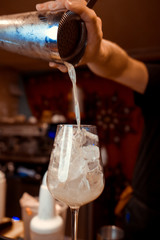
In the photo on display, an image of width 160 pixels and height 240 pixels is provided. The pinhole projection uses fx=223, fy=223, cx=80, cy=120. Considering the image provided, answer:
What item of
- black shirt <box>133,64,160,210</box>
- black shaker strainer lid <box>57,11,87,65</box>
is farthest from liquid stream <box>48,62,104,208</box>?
black shirt <box>133,64,160,210</box>

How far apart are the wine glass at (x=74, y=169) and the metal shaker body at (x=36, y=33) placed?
21 cm

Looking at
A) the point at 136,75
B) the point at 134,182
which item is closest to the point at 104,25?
the point at 136,75

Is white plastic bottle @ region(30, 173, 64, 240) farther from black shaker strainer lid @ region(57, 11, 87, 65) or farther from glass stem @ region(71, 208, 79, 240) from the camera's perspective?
black shaker strainer lid @ region(57, 11, 87, 65)

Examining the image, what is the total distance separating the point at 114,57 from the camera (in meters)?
1.13

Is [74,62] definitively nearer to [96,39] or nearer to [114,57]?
[96,39]

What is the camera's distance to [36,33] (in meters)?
0.56

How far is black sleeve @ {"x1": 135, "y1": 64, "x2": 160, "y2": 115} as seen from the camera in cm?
135

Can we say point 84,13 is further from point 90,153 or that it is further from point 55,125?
point 55,125

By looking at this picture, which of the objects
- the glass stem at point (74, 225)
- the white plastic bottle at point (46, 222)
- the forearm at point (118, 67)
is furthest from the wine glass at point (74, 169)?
the forearm at point (118, 67)

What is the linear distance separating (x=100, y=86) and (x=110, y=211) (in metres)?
2.19

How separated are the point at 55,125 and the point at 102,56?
2.45 m

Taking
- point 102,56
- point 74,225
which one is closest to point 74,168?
point 74,225

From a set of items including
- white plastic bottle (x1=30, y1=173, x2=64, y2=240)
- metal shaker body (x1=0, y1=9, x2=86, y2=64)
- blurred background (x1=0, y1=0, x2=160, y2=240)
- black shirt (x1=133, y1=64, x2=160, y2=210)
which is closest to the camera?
metal shaker body (x1=0, y1=9, x2=86, y2=64)

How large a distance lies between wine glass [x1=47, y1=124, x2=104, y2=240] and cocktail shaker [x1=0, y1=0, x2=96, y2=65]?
206mm
